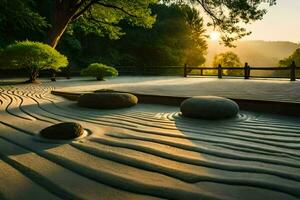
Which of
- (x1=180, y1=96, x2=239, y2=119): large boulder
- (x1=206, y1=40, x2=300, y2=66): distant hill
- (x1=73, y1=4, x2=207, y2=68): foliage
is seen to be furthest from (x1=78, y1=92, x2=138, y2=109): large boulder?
(x1=206, y1=40, x2=300, y2=66): distant hill

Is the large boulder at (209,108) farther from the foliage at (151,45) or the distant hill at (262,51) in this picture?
the distant hill at (262,51)

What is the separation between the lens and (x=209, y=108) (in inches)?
205

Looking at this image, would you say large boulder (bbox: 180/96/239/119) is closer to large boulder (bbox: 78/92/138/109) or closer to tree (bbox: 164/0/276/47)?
large boulder (bbox: 78/92/138/109)

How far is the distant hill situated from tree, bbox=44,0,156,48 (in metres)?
87.8

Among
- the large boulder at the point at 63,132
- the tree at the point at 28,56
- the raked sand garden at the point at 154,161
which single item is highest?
the tree at the point at 28,56

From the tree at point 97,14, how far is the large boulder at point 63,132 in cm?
1431

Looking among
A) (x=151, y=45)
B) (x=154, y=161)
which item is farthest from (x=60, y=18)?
(x=154, y=161)

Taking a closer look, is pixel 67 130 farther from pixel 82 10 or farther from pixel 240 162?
pixel 82 10

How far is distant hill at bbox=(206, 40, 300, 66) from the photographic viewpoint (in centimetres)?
10964

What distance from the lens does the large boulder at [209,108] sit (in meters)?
5.18

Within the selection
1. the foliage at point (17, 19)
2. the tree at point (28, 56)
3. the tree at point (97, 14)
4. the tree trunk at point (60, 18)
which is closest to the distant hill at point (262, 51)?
the foliage at point (17, 19)

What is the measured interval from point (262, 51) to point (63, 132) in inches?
4977

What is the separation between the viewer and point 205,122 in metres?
4.93

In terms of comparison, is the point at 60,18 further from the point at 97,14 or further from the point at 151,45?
the point at 151,45
